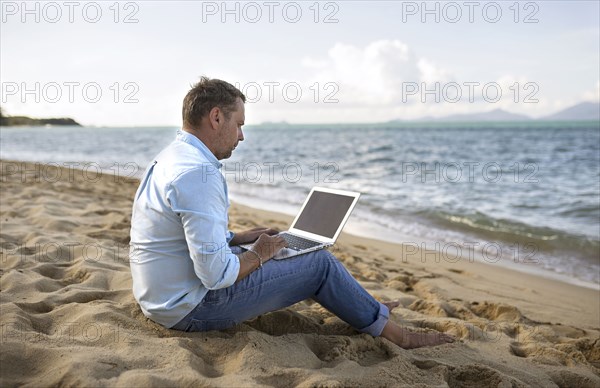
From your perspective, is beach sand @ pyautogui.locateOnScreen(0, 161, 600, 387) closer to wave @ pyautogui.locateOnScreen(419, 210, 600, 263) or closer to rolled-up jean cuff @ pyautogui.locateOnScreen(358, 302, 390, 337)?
rolled-up jean cuff @ pyautogui.locateOnScreen(358, 302, 390, 337)

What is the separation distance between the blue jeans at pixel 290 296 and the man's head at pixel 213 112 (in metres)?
0.70

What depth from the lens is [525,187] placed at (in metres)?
11.5

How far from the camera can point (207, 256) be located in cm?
228

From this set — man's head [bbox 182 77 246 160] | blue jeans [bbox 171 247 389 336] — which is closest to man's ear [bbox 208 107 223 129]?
man's head [bbox 182 77 246 160]

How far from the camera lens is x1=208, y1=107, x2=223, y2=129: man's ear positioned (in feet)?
8.36

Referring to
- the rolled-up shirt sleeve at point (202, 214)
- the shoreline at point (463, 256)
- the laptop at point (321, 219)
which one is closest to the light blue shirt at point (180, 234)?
the rolled-up shirt sleeve at point (202, 214)

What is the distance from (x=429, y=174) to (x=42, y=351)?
13.1 m

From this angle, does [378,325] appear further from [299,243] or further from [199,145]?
[199,145]

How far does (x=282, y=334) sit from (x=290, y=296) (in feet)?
1.09

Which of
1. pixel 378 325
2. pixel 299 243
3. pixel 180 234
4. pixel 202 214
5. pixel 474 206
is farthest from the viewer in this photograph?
pixel 474 206

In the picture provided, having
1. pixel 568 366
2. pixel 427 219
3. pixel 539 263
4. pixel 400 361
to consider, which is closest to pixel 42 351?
pixel 400 361

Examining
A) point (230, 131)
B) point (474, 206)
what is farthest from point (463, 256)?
point (230, 131)

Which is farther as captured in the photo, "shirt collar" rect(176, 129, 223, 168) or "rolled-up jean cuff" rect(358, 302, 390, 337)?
"rolled-up jean cuff" rect(358, 302, 390, 337)

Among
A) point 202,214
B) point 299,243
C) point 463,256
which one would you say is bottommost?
point 463,256
